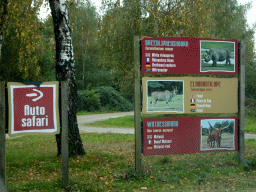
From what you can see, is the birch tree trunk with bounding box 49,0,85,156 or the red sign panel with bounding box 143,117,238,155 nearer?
the red sign panel with bounding box 143,117,238,155

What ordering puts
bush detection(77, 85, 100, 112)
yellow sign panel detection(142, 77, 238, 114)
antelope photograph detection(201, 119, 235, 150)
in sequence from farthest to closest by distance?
bush detection(77, 85, 100, 112)
antelope photograph detection(201, 119, 235, 150)
yellow sign panel detection(142, 77, 238, 114)

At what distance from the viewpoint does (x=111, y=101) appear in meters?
35.5

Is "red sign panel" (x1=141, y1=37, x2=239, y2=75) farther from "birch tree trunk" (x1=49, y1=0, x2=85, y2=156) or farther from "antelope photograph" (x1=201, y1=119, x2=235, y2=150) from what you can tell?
"birch tree trunk" (x1=49, y1=0, x2=85, y2=156)

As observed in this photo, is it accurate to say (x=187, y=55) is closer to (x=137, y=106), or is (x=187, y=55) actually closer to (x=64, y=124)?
(x=137, y=106)

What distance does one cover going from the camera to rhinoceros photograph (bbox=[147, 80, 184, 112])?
6.10 m

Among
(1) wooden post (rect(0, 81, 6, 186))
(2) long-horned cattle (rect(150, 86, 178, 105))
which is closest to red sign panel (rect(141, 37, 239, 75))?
(2) long-horned cattle (rect(150, 86, 178, 105))

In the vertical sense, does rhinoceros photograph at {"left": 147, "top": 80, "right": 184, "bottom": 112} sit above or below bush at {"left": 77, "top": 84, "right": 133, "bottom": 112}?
above

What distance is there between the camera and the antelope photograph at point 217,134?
21.6 feet

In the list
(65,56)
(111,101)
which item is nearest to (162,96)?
(65,56)

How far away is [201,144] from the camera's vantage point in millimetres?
6535

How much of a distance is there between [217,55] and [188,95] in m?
1.17

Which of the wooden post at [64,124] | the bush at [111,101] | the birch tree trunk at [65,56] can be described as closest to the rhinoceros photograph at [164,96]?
the wooden post at [64,124]

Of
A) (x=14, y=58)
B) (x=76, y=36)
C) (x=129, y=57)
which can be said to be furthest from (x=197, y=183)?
(x=76, y=36)

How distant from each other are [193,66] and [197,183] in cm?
247
